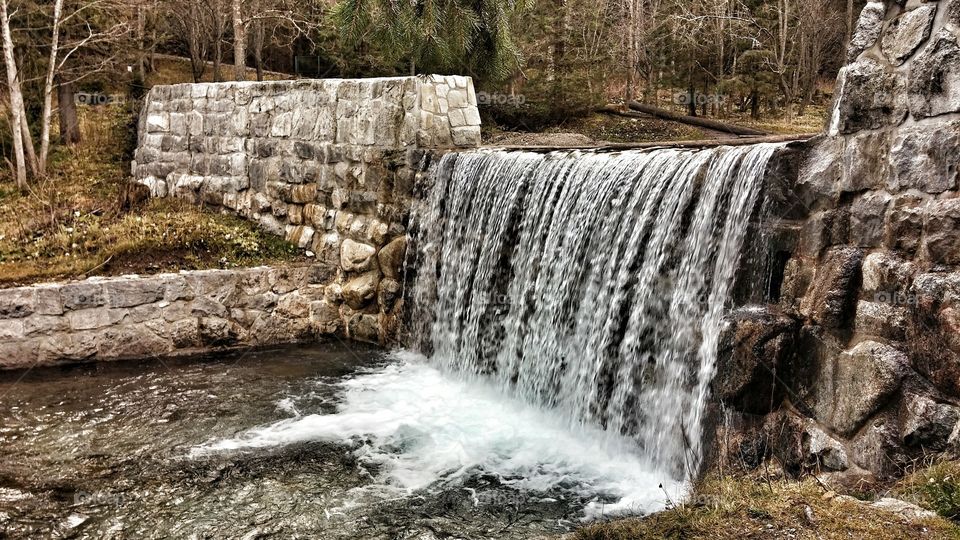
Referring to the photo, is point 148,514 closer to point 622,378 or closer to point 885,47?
point 622,378

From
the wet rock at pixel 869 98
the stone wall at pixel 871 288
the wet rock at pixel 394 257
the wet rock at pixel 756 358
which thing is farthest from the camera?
the wet rock at pixel 394 257

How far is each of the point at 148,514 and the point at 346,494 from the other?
45.8 inches

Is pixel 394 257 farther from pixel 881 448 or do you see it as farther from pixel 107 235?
pixel 881 448

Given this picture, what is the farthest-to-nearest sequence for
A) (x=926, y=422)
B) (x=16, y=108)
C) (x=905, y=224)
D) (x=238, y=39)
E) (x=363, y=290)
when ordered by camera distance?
(x=238, y=39) < (x=16, y=108) < (x=363, y=290) < (x=905, y=224) < (x=926, y=422)

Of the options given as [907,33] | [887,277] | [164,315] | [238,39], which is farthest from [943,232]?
[238,39]

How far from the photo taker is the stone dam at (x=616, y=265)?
3.54 meters

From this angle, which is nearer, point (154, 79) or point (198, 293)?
point (198, 293)

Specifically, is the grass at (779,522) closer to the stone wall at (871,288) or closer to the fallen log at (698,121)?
the stone wall at (871,288)

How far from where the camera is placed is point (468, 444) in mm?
5629

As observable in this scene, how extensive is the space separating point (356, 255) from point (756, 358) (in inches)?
205

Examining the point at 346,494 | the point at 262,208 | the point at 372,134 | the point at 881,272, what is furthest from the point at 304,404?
the point at 881,272

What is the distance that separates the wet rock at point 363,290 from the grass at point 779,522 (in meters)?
5.81

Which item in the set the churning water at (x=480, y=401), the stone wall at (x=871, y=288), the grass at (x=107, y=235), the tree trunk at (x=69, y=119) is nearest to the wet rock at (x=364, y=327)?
the churning water at (x=480, y=401)

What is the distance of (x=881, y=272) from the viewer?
363cm
